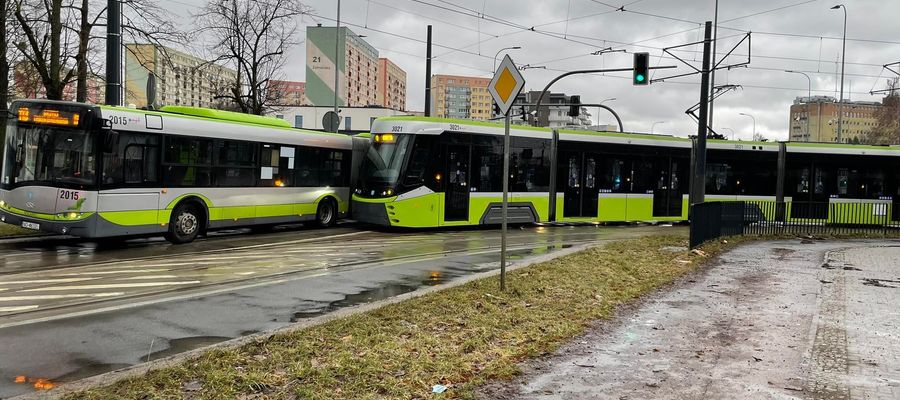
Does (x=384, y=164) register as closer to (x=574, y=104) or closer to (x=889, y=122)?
(x=574, y=104)

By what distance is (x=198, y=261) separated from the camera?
11.4 metres

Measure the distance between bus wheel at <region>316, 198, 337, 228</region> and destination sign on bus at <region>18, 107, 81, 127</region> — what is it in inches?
285

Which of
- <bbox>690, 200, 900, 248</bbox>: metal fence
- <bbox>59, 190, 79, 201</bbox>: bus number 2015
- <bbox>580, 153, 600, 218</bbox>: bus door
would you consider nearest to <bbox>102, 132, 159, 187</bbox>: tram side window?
<bbox>59, 190, 79, 201</bbox>: bus number 2015

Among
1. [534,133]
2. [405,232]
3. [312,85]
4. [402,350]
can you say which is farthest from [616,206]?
[312,85]

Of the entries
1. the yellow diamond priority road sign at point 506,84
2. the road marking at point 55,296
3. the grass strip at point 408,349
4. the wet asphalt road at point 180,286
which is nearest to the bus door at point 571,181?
the wet asphalt road at point 180,286

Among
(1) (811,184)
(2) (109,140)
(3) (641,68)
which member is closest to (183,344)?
(2) (109,140)

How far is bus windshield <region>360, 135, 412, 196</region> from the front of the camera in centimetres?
1728

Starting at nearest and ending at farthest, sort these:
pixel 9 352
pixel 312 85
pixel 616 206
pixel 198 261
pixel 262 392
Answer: pixel 262 392, pixel 9 352, pixel 198 261, pixel 616 206, pixel 312 85

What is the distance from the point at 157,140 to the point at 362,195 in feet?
19.4

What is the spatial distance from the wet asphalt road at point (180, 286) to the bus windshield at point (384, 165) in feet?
5.81

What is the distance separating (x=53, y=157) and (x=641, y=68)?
16.6 meters

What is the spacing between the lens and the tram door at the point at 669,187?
22328 millimetres

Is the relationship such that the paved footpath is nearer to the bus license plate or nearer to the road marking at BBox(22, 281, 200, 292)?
the road marking at BBox(22, 281, 200, 292)

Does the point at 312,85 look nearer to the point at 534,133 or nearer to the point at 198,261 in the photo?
the point at 534,133
